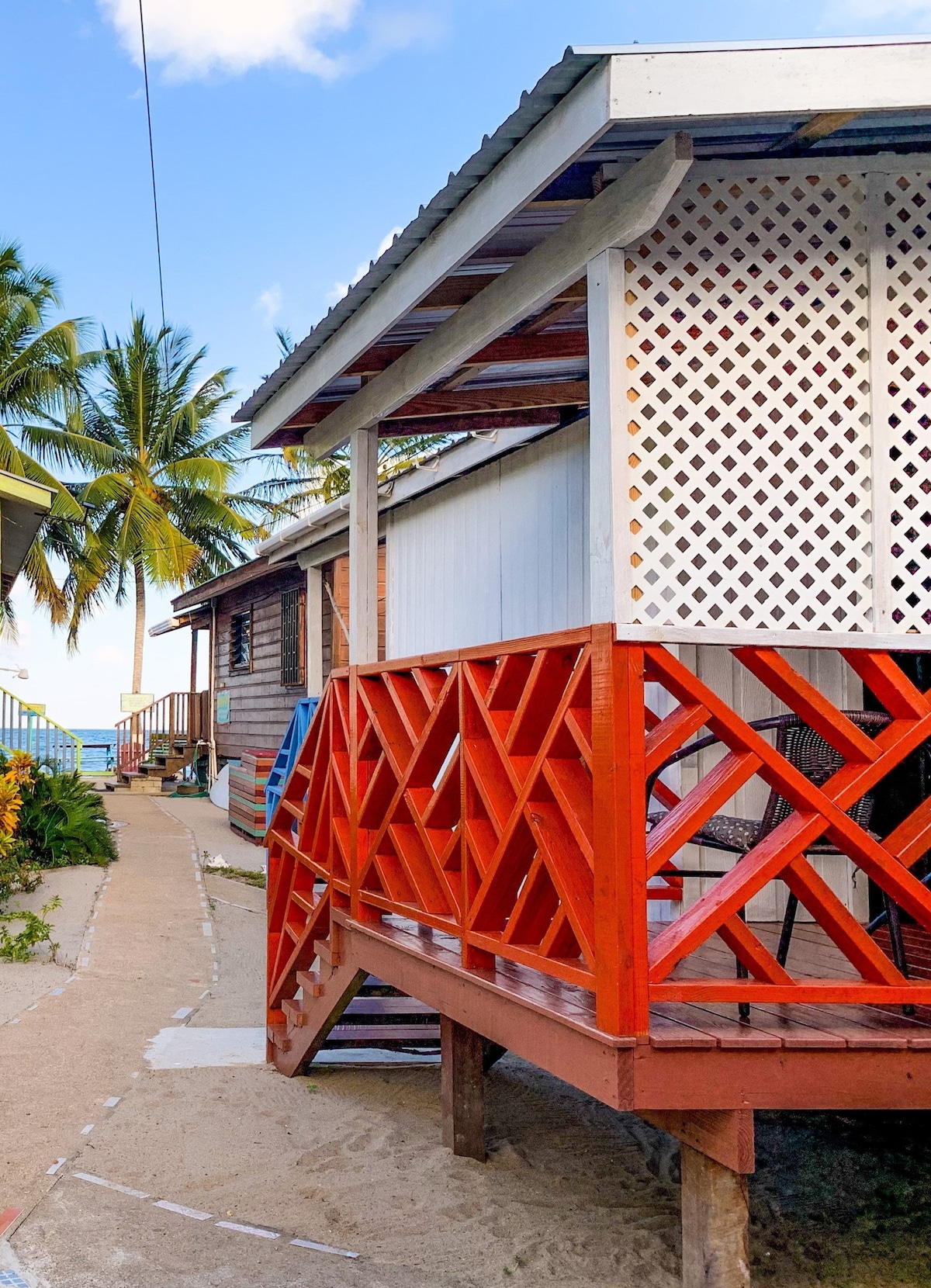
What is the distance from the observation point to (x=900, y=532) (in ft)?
11.6

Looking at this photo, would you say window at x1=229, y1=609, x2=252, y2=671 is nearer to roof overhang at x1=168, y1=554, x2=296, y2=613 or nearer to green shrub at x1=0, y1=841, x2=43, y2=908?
roof overhang at x1=168, y1=554, x2=296, y2=613

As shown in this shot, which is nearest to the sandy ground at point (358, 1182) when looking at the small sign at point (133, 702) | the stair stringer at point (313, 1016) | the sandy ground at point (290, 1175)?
the sandy ground at point (290, 1175)

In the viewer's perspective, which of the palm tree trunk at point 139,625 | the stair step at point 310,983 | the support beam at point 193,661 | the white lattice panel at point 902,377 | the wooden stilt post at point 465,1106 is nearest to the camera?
the white lattice panel at point 902,377

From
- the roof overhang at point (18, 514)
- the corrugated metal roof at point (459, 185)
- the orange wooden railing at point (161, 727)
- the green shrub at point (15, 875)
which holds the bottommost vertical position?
the green shrub at point (15, 875)

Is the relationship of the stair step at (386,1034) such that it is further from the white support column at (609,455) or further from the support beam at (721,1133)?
the white support column at (609,455)

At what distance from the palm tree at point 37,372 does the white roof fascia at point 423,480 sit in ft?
34.9

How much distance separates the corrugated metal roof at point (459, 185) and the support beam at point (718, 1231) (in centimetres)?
292

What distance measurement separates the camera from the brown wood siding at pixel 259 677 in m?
16.5

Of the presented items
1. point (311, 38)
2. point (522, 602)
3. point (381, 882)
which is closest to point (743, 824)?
point (381, 882)

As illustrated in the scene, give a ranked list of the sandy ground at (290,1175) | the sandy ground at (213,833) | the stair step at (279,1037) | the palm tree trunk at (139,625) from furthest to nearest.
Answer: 1. the palm tree trunk at (139,625)
2. the sandy ground at (213,833)
3. the stair step at (279,1037)
4. the sandy ground at (290,1175)

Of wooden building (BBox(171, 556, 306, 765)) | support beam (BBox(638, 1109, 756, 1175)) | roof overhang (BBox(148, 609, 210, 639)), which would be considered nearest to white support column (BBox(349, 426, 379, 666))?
support beam (BBox(638, 1109, 756, 1175))

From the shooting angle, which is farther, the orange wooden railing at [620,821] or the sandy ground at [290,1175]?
the sandy ground at [290,1175]

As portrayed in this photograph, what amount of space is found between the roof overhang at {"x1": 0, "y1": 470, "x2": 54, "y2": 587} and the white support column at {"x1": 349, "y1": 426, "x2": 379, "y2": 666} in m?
5.36

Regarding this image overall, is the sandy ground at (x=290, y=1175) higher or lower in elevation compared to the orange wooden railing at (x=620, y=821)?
lower
